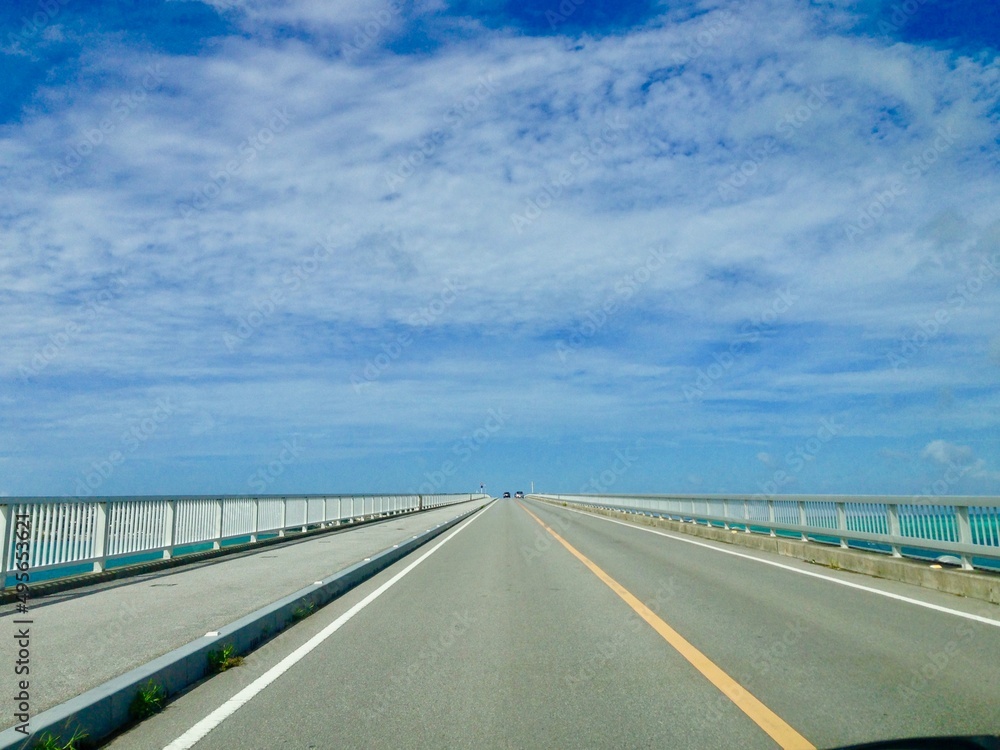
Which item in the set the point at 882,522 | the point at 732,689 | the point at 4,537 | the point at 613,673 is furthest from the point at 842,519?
the point at 4,537

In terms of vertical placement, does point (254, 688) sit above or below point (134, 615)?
below

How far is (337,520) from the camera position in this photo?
107 feet

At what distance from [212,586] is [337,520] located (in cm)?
2083

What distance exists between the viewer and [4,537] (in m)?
10.8

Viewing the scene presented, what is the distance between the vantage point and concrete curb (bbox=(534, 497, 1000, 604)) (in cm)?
1084

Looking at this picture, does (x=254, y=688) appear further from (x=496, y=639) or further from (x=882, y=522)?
(x=882, y=522)

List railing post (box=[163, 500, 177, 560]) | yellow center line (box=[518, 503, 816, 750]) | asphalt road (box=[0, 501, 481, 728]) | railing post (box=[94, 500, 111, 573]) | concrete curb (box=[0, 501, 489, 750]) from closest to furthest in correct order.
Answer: concrete curb (box=[0, 501, 489, 750]), yellow center line (box=[518, 503, 816, 750]), asphalt road (box=[0, 501, 481, 728]), railing post (box=[94, 500, 111, 573]), railing post (box=[163, 500, 177, 560])

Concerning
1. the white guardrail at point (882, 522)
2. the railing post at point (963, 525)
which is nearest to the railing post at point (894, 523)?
the white guardrail at point (882, 522)

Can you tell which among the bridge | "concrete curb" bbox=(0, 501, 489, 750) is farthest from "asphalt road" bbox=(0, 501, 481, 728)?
"concrete curb" bbox=(0, 501, 489, 750)

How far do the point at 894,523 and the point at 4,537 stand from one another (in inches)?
536

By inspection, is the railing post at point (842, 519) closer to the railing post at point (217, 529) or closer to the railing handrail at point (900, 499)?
the railing handrail at point (900, 499)

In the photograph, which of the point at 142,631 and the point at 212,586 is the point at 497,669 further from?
the point at 212,586

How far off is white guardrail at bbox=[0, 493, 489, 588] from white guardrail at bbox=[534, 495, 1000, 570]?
1302 cm

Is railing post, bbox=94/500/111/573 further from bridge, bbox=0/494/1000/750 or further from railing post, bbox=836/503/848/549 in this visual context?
railing post, bbox=836/503/848/549
